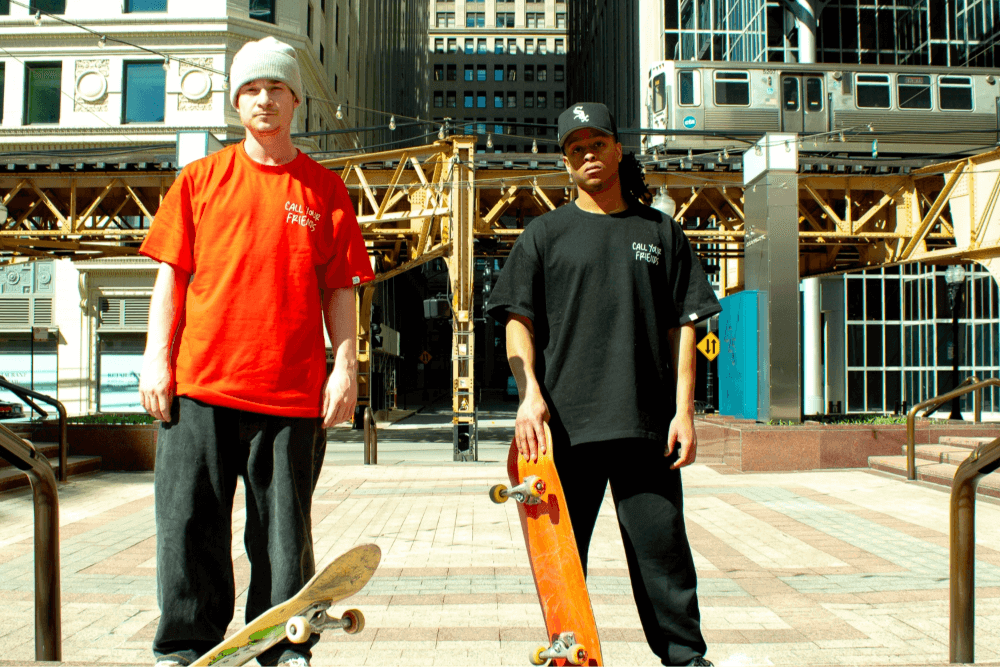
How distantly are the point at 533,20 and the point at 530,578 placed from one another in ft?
373

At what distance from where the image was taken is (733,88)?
80.4 ft

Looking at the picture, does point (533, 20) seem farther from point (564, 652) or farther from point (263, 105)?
point (564, 652)

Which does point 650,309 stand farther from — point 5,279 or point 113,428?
point 5,279

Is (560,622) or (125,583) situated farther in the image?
(125,583)

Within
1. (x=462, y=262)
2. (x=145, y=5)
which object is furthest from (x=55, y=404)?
(x=145, y=5)

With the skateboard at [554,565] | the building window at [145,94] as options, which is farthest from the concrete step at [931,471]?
the building window at [145,94]

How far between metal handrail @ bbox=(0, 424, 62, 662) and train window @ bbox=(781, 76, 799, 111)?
2471 cm

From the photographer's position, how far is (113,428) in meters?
12.6

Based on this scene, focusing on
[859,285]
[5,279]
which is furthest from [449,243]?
[5,279]

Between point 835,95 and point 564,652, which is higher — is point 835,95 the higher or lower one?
the higher one

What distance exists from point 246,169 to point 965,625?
309 cm

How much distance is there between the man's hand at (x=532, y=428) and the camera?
269 centimetres

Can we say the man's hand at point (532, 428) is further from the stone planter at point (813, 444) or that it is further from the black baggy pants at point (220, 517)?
the stone planter at point (813, 444)

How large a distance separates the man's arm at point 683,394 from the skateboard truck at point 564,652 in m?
0.65
